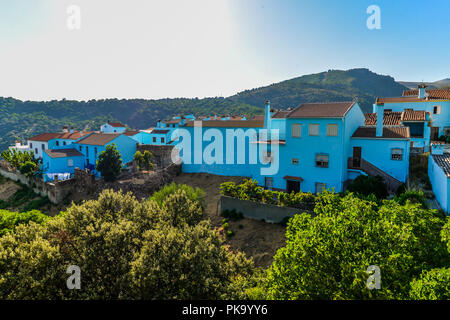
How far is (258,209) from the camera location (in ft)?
85.9

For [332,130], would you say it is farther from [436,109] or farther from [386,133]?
[436,109]

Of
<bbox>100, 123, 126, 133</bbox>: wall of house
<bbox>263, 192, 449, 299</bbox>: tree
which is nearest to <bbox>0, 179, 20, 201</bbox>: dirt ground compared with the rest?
<bbox>100, 123, 126, 133</bbox>: wall of house

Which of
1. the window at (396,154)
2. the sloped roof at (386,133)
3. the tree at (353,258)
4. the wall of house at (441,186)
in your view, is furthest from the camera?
the sloped roof at (386,133)

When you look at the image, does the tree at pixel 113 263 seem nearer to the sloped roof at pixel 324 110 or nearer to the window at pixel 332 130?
the window at pixel 332 130

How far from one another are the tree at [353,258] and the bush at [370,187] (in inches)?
443

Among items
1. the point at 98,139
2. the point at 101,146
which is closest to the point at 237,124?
the point at 101,146

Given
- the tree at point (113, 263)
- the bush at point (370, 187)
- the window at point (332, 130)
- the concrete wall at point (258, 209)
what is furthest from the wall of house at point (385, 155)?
the tree at point (113, 263)

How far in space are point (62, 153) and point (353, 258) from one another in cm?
5606

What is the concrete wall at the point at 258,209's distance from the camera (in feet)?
80.4

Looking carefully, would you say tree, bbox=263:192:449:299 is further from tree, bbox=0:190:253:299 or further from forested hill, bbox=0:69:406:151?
forested hill, bbox=0:69:406:151

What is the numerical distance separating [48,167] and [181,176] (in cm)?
2753

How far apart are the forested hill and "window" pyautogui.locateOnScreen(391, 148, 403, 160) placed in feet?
279
